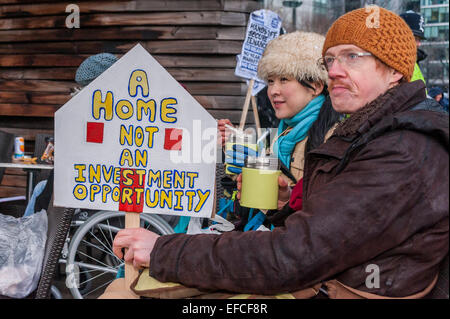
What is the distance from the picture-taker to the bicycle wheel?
3.29m

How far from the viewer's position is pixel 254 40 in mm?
3965

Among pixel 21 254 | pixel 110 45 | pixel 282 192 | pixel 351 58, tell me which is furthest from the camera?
pixel 110 45

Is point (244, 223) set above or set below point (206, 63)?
below

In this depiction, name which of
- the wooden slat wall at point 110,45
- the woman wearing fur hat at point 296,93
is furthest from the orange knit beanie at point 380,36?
the wooden slat wall at point 110,45

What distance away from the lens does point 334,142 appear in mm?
1316

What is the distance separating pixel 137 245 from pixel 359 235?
60cm

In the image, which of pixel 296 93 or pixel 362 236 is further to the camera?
pixel 296 93

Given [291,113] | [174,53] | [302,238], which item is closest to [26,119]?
[174,53]

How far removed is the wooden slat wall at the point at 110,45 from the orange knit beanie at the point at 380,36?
11.8 ft

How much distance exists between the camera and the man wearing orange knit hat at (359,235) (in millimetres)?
1045

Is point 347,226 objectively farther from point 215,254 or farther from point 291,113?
point 291,113

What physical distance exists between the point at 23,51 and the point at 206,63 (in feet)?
7.78

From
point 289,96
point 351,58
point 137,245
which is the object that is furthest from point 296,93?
point 137,245

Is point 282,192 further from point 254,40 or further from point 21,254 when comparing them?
point 254,40
